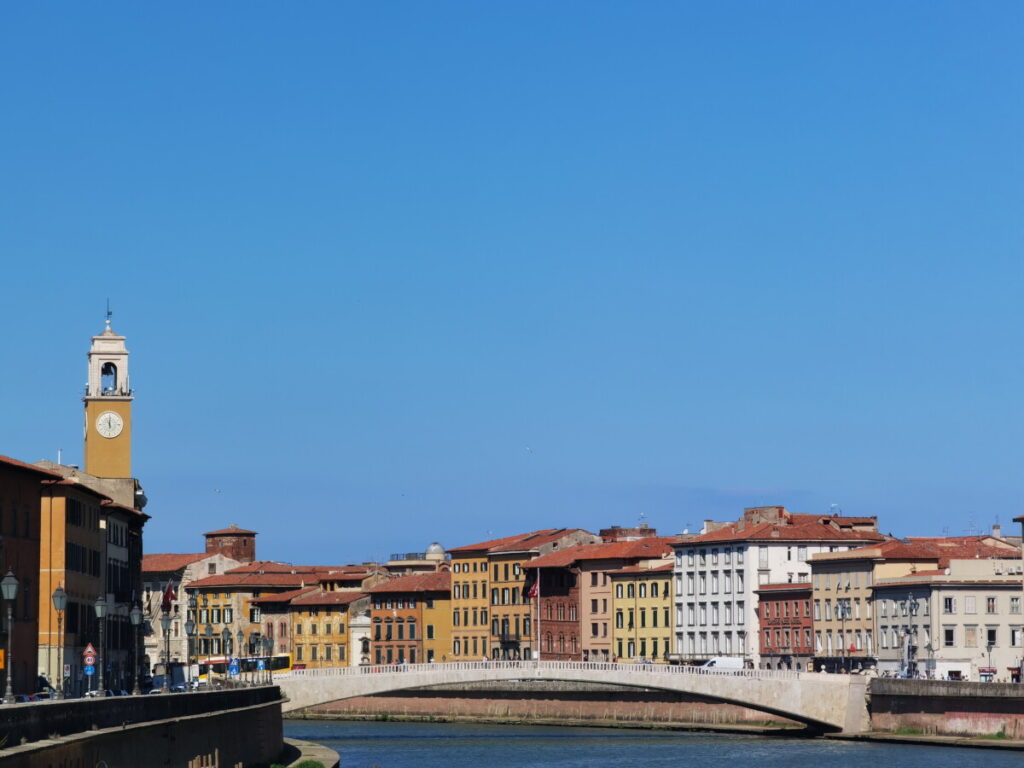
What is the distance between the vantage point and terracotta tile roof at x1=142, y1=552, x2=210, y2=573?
189 m

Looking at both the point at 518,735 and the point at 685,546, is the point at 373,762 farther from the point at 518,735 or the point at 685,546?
the point at 685,546

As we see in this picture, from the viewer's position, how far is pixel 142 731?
47875 mm

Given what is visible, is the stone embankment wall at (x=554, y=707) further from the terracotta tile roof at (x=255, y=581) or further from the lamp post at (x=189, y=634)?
the terracotta tile roof at (x=255, y=581)

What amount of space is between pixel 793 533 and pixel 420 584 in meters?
37.5

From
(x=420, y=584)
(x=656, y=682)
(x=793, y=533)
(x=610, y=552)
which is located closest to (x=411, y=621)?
(x=420, y=584)

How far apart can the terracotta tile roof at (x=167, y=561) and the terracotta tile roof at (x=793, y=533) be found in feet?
183

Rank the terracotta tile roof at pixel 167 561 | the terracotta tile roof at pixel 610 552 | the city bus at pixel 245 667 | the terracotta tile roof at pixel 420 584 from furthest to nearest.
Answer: the terracotta tile roof at pixel 167 561 → the terracotta tile roof at pixel 420 584 → the terracotta tile roof at pixel 610 552 → the city bus at pixel 245 667

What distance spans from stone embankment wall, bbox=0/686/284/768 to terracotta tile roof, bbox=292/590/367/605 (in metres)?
98.3

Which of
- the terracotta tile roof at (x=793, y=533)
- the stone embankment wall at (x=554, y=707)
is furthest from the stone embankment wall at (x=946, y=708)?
the terracotta tile roof at (x=793, y=533)

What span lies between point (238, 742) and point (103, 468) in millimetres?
45142

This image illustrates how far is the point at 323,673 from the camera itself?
119188mm

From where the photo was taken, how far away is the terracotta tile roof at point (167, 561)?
189 metres

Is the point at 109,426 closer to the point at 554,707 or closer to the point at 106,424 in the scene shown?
the point at 106,424

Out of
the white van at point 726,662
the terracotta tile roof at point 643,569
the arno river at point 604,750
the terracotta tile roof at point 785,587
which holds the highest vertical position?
the terracotta tile roof at point 643,569
